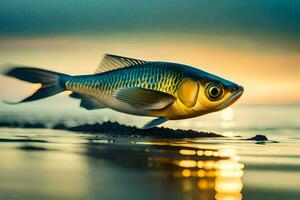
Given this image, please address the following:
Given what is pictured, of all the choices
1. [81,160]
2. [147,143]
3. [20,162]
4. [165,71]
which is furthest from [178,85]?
[20,162]

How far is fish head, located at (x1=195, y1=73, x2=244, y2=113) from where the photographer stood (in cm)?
206

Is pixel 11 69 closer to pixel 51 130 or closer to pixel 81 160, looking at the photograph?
pixel 51 130

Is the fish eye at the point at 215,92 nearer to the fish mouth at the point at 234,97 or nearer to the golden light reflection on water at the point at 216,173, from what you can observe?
the fish mouth at the point at 234,97

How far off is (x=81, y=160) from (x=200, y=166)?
1.18ft

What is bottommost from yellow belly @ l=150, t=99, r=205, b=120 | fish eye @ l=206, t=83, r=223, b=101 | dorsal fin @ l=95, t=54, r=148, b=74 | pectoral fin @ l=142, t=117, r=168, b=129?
pectoral fin @ l=142, t=117, r=168, b=129

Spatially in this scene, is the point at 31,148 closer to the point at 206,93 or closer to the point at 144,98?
the point at 144,98

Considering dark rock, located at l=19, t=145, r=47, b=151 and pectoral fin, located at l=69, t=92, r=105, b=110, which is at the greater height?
pectoral fin, located at l=69, t=92, r=105, b=110

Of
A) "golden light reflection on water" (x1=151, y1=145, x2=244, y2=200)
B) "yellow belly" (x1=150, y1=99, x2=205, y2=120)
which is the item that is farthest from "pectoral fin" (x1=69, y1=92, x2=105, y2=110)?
"golden light reflection on water" (x1=151, y1=145, x2=244, y2=200)

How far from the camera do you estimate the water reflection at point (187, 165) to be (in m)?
1.61

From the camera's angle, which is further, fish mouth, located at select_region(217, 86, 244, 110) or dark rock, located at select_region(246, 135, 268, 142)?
dark rock, located at select_region(246, 135, 268, 142)

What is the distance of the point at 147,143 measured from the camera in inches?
86.2

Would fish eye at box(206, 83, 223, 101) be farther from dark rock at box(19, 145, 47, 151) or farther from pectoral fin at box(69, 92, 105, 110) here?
dark rock at box(19, 145, 47, 151)

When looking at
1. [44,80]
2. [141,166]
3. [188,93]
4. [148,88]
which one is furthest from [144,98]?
[44,80]

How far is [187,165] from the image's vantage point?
6.21 ft
